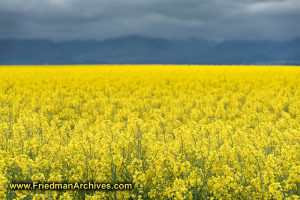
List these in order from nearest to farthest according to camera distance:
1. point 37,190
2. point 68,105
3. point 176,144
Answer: point 37,190 < point 176,144 < point 68,105

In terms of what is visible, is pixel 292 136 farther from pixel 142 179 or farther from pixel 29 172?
pixel 29 172

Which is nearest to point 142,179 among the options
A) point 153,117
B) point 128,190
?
point 128,190

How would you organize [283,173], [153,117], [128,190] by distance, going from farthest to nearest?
[153,117] < [283,173] < [128,190]

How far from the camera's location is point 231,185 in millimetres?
5371

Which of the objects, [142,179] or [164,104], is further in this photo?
[164,104]

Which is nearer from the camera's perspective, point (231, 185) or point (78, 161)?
point (231, 185)

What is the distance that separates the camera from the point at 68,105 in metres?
17.0

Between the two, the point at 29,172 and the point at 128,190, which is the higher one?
the point at 29,172

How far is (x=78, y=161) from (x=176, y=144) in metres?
2.49

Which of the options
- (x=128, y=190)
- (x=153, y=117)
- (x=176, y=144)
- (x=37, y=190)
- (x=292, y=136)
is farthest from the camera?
(x=153, y=117)

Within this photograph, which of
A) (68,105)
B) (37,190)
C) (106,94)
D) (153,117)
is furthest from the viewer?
(106,94)

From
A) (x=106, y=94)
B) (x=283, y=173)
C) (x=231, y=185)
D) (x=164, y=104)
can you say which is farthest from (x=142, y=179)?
(x=106, y=94)

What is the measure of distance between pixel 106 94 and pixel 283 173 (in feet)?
51.9

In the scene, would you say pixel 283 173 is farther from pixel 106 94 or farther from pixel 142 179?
pixel 106 94
